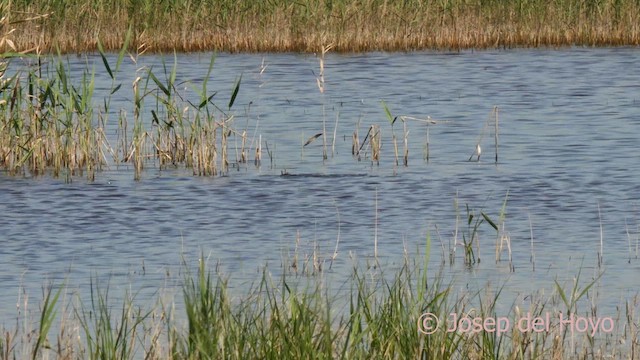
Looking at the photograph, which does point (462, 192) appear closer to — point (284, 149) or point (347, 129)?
point (284, 149)

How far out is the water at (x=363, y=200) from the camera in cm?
920

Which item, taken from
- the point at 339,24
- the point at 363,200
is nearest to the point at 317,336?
the point at 363,200

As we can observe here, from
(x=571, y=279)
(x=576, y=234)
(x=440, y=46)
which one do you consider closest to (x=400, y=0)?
(x=440, y=46)

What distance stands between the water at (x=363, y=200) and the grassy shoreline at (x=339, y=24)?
3970 mm

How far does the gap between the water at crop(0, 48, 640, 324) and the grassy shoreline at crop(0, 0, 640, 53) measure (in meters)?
3.97

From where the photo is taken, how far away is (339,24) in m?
25.1

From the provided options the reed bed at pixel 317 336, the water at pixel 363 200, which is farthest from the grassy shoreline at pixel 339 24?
the reed bed at pixel 317 336

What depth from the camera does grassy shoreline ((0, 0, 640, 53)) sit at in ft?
81.5

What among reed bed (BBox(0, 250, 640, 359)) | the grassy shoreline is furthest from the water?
the grassy shoreline

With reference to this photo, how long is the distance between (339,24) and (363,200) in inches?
521

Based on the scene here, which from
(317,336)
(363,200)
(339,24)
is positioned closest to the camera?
(317,336)

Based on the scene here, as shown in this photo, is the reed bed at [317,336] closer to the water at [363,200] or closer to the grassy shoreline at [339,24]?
the water at [363,200]

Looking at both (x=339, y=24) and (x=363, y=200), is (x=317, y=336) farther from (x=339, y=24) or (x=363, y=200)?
(x=339, y=24)

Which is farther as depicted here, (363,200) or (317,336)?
(363,200)
